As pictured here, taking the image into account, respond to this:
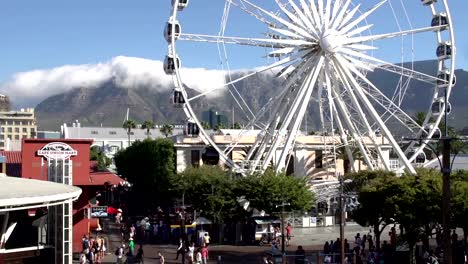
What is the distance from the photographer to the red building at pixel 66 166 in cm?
4406

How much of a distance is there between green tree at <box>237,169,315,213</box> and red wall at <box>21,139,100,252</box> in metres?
11.1

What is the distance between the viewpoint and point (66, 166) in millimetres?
44812

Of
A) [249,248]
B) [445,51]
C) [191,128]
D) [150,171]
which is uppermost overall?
[445,51]

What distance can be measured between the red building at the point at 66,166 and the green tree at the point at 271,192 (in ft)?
35.8

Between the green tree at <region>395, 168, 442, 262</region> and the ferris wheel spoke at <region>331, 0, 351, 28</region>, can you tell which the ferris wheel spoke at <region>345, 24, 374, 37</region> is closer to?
the ferris wheel spoke at <region>331, 0, 351, 28</region>

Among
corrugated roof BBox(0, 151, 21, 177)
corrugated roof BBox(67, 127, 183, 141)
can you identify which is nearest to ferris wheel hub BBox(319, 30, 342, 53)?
corrugated roof BBox(0, 151, 21, 177)

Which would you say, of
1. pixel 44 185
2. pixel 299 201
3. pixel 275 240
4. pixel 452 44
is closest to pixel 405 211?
pixel 275 240

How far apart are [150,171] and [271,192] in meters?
34.7

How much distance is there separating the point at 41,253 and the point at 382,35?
115 ft

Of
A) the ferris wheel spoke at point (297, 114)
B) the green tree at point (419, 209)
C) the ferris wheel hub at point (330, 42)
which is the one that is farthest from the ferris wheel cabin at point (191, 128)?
the green tree at point (419, 209)

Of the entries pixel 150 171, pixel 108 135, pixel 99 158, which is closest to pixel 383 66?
pixel 150 171

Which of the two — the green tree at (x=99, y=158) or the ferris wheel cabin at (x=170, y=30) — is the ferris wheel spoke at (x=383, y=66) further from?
the green tree at (x=99, y=158)

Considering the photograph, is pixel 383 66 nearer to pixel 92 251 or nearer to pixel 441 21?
pixel 441 21

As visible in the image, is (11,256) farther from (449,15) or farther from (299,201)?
(449,15)
